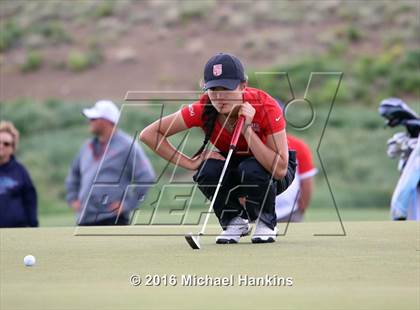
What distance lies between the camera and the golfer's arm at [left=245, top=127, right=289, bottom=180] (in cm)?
785

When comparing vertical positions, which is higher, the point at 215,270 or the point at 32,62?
the point at 32,62

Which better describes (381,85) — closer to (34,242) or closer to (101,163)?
(101,163)

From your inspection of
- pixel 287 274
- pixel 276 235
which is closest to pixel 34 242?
pixel 276 235

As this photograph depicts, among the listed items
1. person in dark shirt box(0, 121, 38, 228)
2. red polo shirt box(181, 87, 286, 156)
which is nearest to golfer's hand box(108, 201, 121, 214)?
person in dark shirt box(0, 121, 38, 228)

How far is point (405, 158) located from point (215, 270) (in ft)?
17.7

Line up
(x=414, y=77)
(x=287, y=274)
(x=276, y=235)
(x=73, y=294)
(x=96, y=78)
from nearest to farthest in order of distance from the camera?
(x=73, y=294) < (x=287, y=274) < (x=276, y=235) < (x=414, y=77) < (x=96, y=78)

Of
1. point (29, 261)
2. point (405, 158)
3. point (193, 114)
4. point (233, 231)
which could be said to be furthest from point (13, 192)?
point (29, 261)

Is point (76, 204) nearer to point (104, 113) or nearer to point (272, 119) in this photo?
point (104, 113)

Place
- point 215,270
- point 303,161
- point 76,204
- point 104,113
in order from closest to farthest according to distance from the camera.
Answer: point 215,270, point 303,161, point 104,113, point 76,204

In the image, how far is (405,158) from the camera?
11.8m

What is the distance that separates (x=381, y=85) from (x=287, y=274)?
46.9 metres

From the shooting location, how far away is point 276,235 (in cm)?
870

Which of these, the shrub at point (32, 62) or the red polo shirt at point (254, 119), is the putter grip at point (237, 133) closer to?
the red polo shirt at point (254, 119)

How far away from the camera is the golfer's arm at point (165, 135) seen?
8133 mm
